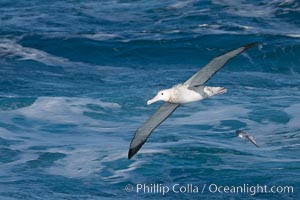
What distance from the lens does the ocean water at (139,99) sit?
21484mm

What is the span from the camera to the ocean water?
70.5ft

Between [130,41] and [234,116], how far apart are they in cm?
847

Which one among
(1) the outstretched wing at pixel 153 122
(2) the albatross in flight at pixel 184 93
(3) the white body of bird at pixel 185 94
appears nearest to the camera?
(2) the albatross in flight at pixel 184 93

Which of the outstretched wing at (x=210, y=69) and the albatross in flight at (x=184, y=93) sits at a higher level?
the outstretched wing at (x=210, y=69)

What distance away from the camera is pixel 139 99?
28406 mm

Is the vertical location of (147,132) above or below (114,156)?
above

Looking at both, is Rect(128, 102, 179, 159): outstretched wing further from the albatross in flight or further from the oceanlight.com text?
the oceanlight.com text

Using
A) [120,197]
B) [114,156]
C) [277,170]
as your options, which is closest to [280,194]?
[277,170]

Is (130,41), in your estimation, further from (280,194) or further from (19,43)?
(280,194)

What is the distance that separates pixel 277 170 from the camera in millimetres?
21734

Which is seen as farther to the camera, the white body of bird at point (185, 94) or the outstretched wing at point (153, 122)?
the outstretched wing at point (153, 122)

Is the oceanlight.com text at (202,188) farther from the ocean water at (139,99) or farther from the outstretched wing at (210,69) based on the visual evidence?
the outstretched wing at (210,69)

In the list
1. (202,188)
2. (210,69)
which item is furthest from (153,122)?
(202,188)

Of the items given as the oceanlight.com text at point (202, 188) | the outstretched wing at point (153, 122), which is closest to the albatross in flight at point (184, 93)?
the outstretched wing at point (153, 122)
